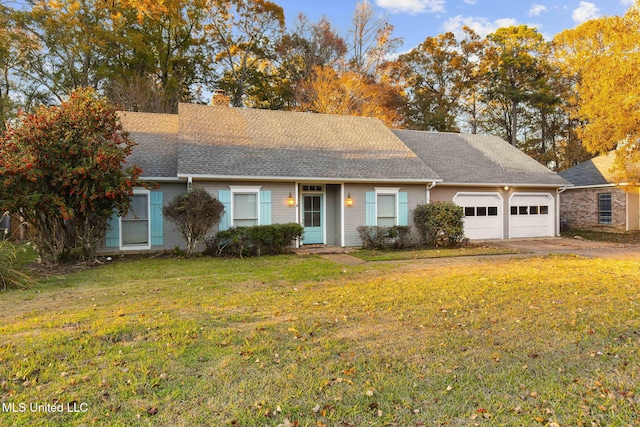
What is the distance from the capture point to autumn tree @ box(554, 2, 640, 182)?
45.3 feet

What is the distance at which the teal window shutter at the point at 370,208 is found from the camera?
1265 cm

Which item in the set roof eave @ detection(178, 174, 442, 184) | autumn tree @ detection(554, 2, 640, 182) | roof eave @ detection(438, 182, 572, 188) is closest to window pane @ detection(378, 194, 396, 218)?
roof eave @ detection(178, 174, 442, 184)

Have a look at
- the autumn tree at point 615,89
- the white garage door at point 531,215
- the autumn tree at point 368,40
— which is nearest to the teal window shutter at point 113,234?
the white garage door at point 531,215

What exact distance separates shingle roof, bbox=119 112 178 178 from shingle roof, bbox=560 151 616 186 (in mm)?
19629

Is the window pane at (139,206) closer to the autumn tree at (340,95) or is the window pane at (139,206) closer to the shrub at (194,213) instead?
the shrub at (194,213)

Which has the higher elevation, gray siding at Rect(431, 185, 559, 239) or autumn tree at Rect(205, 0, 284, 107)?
autumn tree at Rect(205, 0, 284, 107)

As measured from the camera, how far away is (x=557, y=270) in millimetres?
7836

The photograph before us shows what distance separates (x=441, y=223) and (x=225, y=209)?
720 centimetres

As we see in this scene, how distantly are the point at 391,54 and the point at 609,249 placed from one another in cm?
1977

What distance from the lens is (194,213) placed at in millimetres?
9969

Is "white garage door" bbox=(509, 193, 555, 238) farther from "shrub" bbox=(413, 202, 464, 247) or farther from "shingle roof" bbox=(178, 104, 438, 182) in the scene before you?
"shingle roof" bbox=(178, 104, 438, 182)

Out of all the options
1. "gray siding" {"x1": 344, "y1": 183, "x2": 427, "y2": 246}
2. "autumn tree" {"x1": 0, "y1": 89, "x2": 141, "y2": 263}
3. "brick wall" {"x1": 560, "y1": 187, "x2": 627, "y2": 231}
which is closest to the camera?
"autumn tree" {"x1": 0, "y1": 89, "x2": 141, "y2": 263}

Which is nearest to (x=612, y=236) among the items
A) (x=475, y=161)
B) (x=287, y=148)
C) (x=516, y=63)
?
(x=475, y=161)

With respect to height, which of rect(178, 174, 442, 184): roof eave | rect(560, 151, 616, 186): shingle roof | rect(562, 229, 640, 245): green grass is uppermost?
rect(560, 151, 616, 186): shingle roof
